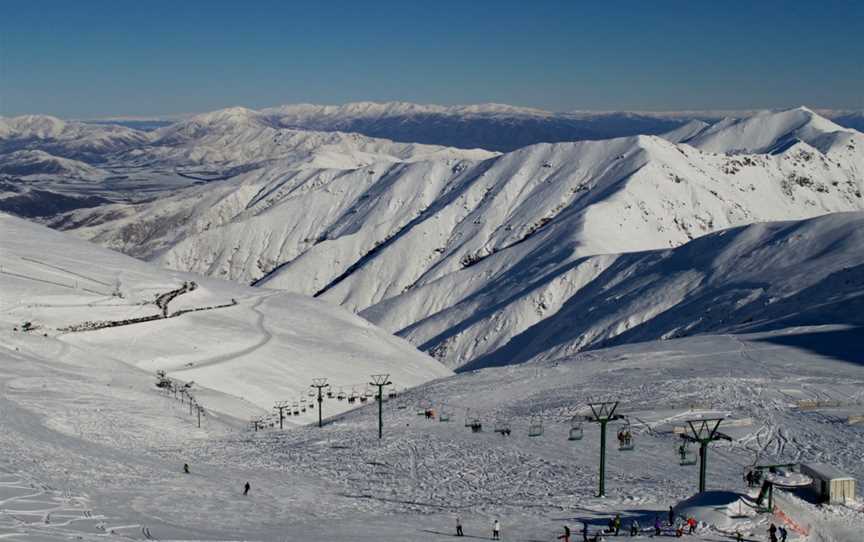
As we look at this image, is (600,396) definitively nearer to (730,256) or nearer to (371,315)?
(730,256)

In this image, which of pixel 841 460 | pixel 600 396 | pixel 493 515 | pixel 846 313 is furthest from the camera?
pixel 846 313

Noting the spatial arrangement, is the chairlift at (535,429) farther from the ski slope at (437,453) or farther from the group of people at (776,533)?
the group of people at (776,533)

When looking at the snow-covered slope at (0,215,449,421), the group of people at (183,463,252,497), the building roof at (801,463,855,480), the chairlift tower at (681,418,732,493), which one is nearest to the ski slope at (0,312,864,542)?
the group of people at (183,463,252,497)

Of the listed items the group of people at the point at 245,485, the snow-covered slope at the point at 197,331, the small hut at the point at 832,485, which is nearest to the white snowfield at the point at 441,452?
the group of people at the point at 245,485

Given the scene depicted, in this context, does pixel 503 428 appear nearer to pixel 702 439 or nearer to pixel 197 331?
pixel 702 439

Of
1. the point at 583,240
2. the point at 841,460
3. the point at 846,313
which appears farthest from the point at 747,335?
the point at 583,240
